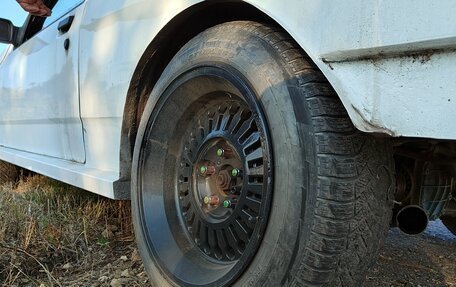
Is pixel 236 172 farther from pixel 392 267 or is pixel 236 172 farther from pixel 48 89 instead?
pixel 48 89

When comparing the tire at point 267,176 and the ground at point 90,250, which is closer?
the tire at point 267,176

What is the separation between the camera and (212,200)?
1.78 m

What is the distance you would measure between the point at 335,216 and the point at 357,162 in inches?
6.5

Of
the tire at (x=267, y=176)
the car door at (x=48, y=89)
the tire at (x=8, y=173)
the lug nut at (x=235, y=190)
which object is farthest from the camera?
the tire at (x=8, y=173)

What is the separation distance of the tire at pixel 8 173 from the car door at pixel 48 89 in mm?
944

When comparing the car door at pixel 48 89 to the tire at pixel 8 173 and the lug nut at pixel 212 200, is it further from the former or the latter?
the lug nut at pixel 212 200

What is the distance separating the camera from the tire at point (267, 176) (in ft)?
3.94

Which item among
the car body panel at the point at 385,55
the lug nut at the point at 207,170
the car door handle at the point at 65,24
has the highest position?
the car door handle at the point at 65,24

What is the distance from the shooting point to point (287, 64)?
1.30m

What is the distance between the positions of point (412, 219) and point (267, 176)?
688 millimetres

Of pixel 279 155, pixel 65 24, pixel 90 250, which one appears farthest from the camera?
pixel 65 24

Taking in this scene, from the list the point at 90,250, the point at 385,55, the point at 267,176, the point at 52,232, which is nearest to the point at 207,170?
the point at 267,176

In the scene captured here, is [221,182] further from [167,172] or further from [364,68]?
[364,68]

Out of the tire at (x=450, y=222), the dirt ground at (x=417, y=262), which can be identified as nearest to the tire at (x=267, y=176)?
the dirt ground at (x=417, y=262)
